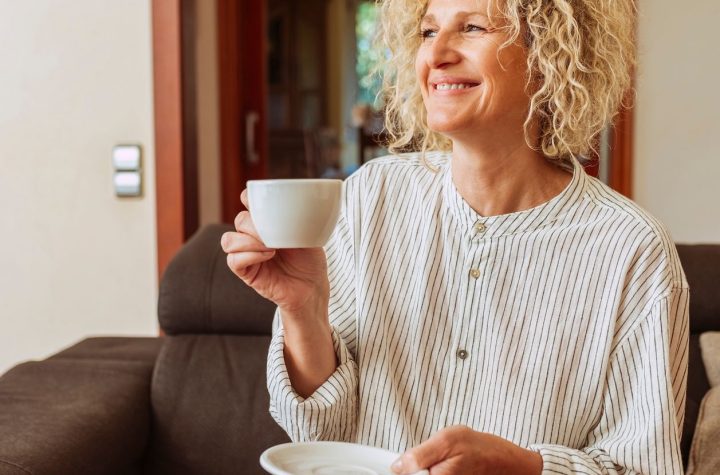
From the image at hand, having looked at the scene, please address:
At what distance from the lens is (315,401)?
1267 millimetres

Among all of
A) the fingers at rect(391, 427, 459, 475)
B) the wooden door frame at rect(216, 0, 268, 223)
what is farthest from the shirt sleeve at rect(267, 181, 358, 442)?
the wooden door frame at rect(216, 0, 268, 223)

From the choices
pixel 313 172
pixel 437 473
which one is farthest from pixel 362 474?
pixel 313 172

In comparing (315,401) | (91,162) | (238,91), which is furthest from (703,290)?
(238,91)

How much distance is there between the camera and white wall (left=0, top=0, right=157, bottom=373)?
9.22 feet

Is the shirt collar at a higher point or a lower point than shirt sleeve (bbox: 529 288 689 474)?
higher

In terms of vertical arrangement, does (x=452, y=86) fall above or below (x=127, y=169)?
above

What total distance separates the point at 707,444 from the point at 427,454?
0.85m

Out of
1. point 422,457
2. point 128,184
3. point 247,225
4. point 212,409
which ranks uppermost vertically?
point 247,225

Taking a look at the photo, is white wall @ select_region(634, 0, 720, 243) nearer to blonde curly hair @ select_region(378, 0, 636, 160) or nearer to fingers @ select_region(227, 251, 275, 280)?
blonde curly hair @ select_region(378, 0, 636, 160)

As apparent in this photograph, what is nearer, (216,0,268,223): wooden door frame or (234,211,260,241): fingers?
(234,211,260,241): fingers

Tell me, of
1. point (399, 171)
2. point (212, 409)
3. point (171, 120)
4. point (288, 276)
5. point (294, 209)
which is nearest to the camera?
point (294, 209)

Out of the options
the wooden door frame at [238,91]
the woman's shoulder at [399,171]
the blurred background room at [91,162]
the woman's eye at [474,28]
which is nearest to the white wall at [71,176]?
the blurred background room at [91,162]

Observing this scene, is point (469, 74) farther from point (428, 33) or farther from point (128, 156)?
point (128, 156)

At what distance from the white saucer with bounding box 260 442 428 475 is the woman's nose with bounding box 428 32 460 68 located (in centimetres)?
55
